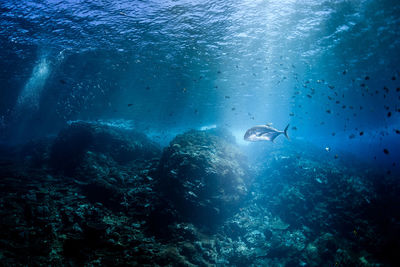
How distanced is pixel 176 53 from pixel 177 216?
1423 cm

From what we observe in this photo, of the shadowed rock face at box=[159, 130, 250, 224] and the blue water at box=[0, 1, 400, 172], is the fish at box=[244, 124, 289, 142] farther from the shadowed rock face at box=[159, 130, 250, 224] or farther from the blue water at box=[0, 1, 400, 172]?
the blue water at box=[0, 1, 400, 172]

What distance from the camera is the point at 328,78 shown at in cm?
2427

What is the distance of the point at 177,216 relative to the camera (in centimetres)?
875

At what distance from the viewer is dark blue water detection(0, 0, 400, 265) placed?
12.0 metres

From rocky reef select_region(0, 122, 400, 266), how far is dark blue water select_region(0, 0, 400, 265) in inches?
181

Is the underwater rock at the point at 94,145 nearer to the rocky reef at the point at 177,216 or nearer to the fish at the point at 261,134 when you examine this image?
the rocky reef at the point at 177,216

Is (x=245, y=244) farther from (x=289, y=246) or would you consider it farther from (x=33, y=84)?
(x=33, y=84)

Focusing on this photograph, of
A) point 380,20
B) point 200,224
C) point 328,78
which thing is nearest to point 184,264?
point 200,224

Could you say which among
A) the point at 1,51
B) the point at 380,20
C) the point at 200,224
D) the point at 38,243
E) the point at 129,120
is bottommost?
the point at 129,120

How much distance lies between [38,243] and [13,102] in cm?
3019

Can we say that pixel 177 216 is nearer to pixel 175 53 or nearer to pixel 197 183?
pixel 197 183

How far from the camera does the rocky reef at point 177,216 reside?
5.84 meters

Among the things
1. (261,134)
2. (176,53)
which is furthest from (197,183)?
(176,53)

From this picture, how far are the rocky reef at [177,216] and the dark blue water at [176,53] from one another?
181 inches
